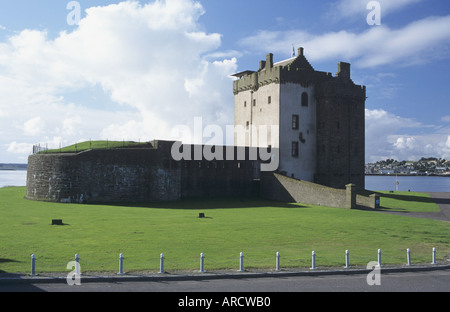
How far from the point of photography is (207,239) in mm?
20641

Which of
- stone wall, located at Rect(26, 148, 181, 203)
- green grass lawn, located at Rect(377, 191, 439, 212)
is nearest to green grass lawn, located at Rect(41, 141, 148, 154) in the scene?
stone wall, located at Rect(26, 148, 181, 203)

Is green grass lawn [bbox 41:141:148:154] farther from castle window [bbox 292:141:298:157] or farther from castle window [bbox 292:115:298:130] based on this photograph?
castle window [bbox 292:115:298:130]

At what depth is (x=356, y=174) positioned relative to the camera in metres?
56.8

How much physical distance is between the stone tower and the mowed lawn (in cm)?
2251

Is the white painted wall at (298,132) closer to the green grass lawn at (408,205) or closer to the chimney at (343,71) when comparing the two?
the chimney at (343,71)

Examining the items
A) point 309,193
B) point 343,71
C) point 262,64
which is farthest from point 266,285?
point 262,64

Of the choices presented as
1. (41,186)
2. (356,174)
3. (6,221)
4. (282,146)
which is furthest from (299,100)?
(6,221)

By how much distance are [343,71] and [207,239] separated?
45.5 m

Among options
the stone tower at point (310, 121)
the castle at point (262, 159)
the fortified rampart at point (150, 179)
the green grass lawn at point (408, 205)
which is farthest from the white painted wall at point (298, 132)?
the green grass lawn at point (408, 205)

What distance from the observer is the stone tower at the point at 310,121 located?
2116 inches

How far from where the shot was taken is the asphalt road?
40.6ft

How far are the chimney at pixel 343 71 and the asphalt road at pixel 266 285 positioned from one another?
4783 cm
